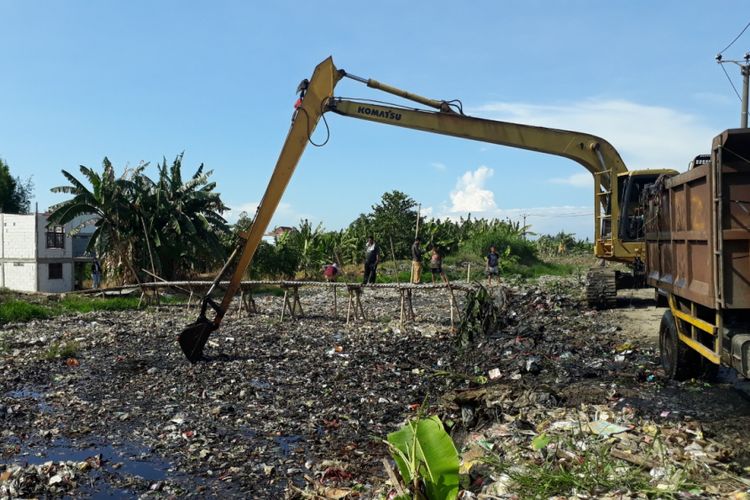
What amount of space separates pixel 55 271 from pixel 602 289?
20947 mm

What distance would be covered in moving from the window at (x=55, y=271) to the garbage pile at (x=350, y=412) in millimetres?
13744

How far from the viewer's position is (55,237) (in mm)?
25094

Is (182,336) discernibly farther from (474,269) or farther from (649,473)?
(474,269)

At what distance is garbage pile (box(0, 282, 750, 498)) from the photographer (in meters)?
4.48

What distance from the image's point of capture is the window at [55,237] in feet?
81.0

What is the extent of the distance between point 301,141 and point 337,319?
599 centimetres

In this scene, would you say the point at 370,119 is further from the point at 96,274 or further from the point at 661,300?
the point at 96,274

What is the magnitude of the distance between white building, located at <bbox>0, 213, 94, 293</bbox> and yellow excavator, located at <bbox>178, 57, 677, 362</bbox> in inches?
647

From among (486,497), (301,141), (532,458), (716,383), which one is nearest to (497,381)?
(716,383)

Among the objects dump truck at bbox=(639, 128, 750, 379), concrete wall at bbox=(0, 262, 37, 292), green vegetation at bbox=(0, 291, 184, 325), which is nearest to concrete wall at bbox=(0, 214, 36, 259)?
concrete wall at bbox=(0, 262, 37, 292)

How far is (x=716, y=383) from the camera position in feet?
22.1

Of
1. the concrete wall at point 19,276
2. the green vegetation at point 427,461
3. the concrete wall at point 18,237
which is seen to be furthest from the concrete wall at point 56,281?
the green vegetation at point 427,461

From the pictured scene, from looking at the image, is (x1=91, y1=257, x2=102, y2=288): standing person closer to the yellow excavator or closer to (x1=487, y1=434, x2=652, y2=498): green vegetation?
the yellow excavator

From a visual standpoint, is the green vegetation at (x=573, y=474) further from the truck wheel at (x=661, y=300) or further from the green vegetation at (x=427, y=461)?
the truck wheel at (x=661, y=300)
